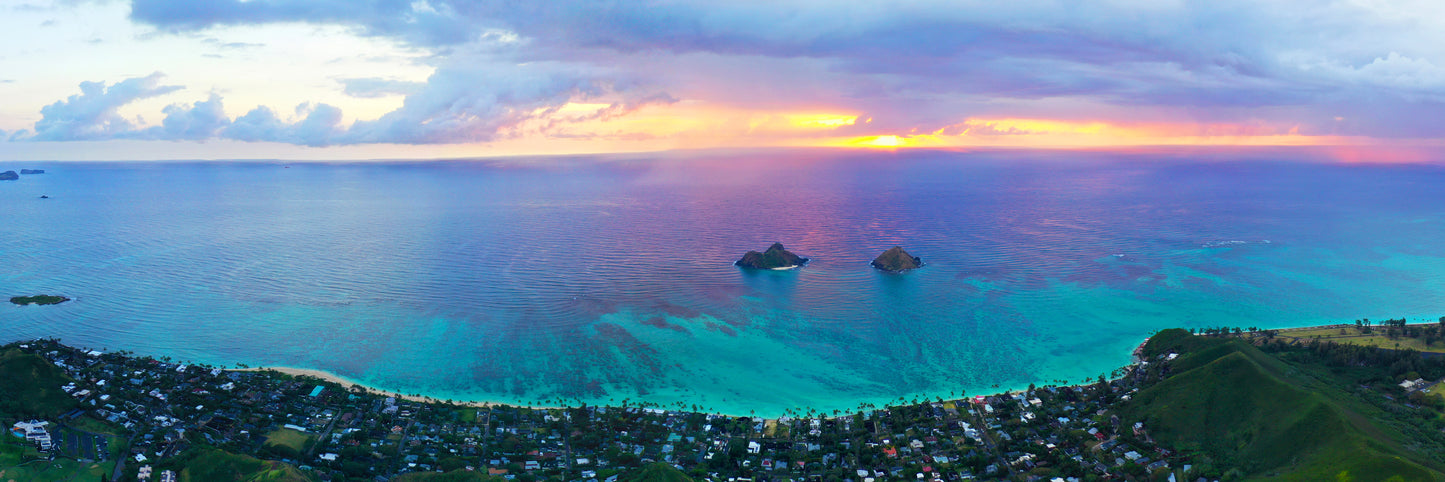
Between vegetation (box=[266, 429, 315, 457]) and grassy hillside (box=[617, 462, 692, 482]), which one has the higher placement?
grassy hillside (box=[617, 462, 692, 482])

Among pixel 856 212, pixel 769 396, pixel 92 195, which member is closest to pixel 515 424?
pixel 769 396

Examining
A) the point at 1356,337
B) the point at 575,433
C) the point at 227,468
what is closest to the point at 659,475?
the point at 575,433

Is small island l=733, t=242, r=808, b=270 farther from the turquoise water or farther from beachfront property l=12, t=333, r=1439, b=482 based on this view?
beachfront property l=12, t=333, r=1439, b=482

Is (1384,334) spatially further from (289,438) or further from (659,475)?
(289,438)

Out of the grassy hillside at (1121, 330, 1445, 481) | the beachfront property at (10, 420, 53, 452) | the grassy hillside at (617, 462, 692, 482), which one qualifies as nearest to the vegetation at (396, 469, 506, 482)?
the grassy hillside at (617, 462, 692, 482)

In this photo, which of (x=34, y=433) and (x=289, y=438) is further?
(x=289, y=438)

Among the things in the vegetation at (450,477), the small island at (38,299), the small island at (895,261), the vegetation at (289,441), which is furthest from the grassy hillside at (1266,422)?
the small island at (38,299)

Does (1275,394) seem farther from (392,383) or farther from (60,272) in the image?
(60,272)
